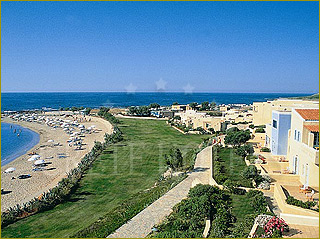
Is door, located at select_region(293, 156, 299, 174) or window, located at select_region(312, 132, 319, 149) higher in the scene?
window, located at select_region(312, 132, 319, 149)

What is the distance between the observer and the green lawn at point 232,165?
16.7 m

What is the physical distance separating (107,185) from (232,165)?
8966 millimetres

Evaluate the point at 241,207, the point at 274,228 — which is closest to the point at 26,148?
the point at 241,207

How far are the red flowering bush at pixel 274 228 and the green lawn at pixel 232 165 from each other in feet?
19.9

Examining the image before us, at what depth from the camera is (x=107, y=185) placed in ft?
65.1

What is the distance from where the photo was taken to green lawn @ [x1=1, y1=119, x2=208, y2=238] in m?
13.7

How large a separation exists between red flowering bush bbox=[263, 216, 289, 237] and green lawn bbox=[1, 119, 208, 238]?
806 centimetres

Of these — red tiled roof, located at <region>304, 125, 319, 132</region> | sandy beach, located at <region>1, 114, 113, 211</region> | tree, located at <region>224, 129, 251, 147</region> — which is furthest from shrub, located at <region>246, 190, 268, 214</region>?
sandy beach, located at <region>1, 114, 113, 211</region>

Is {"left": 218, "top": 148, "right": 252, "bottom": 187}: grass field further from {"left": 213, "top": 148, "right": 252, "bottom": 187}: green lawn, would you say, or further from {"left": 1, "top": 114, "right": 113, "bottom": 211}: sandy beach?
{"left": 1, "top": 114, "right": 113, "bottom": 211}: sandy beach

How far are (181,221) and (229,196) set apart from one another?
13.1 feet

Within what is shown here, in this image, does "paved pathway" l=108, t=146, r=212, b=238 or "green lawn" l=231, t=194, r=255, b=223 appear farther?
"green lawn" l=231, t=194, r=255, b=223

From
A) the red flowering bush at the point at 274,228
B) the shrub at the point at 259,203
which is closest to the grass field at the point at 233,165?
the shrub at the point at 259,203

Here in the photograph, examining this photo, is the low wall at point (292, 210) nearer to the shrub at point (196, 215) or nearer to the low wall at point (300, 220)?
the low wall at point (300, 220)

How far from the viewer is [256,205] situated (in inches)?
504
